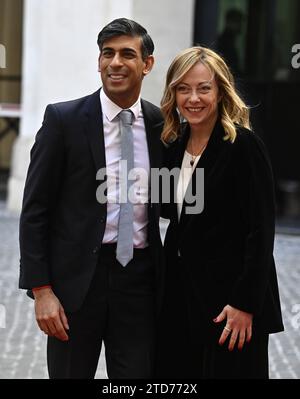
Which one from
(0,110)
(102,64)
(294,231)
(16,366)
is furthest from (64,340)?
(0,110)

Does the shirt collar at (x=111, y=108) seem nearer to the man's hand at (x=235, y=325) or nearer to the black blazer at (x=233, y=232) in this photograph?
the black blazer at (x=233, y=232)

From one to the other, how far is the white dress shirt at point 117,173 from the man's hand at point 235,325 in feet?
1.33

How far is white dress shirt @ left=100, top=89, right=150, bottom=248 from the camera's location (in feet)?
10.8

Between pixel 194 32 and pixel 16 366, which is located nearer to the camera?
pixel 16 366

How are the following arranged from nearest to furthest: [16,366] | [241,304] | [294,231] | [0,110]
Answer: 1. [241,304]
2. [16,366]
3. [294,231]
4. [0,110]

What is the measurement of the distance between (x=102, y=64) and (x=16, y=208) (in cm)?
818

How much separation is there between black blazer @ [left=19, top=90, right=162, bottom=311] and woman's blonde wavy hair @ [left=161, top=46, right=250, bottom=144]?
28 centimetres

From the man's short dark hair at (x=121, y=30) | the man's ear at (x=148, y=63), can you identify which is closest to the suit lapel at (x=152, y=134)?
the man's ear at (x=148, y=63)

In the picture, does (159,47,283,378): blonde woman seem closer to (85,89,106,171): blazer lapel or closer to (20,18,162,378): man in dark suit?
(20,18,162,378): man in dark suit

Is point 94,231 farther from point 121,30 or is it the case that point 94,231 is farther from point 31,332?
point 31,332

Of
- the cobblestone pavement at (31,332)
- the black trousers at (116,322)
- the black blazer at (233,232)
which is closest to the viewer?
the black blazer at (233,232)

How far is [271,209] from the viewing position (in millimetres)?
3232

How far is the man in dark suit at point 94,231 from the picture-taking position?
128 inches
